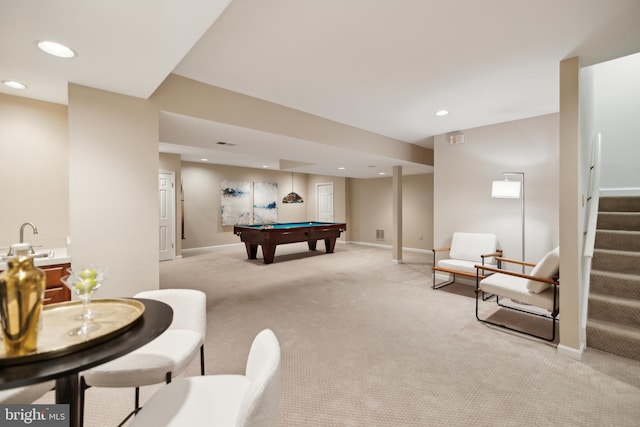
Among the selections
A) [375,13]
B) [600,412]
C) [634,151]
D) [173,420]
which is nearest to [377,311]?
[600,412]

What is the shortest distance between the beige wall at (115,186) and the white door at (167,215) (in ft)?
14.4

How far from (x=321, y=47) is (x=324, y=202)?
825 cm

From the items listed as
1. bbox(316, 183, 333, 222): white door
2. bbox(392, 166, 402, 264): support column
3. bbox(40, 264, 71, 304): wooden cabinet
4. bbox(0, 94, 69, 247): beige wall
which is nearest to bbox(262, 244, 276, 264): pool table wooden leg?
bbox(392, 166, 402, 264): support column

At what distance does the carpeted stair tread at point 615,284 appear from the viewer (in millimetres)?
2809

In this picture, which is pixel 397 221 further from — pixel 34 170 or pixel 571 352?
pixel 34 170

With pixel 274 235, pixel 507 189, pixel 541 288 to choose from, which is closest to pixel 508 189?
pixel 507 189

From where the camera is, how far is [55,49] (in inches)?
81.0

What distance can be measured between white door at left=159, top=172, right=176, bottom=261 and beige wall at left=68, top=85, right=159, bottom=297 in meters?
4.40

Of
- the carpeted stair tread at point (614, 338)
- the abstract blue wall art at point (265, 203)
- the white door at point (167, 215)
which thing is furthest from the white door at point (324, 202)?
the carpeted stair tread at point (614, 338)

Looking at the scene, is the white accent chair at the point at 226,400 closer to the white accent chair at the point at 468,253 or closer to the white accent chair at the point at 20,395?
the white accent chair at the point at 20,395

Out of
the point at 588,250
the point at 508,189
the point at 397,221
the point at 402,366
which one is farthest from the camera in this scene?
the point at 397,221

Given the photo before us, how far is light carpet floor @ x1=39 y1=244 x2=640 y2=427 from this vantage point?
6.02 ft

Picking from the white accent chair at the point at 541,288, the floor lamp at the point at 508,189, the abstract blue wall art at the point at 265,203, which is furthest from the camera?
the abstract blue wall art at the point at 265,203

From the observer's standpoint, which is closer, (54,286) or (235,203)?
(54,286)
